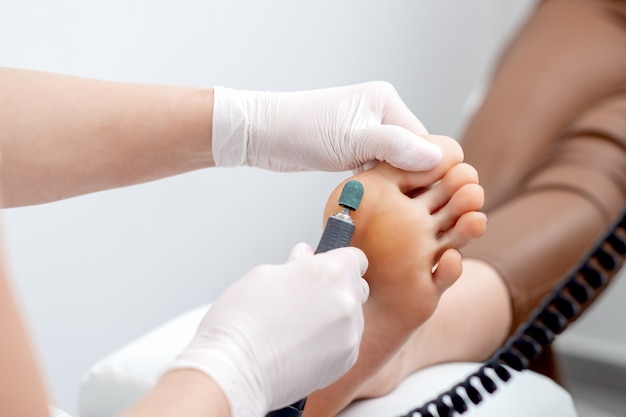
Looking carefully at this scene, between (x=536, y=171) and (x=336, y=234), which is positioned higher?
(x=336, y=234)

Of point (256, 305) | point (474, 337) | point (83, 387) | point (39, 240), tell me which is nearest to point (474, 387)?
point (474, 337)

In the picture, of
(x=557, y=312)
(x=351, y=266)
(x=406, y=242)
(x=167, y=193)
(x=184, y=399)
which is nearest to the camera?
(x=184, y=399)

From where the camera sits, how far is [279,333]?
28.2 inches

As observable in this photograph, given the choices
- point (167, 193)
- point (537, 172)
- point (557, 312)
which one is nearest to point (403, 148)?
point (557, 312)

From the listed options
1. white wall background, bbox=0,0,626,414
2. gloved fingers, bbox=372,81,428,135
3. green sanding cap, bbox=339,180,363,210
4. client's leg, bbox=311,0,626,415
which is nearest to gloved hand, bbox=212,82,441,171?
gloved fingers, bbox=372,81,428,135

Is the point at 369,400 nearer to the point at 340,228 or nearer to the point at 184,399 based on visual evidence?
the point at 340,228

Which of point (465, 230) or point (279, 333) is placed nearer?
point (279, 333)

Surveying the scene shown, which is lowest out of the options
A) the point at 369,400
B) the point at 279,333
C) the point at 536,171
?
the point at 369,400

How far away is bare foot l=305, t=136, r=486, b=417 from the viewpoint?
0.88 meters

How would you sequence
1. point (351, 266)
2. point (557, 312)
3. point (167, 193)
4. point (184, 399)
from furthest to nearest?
point (167, 193), point (557, 312), point (351, 266), point (184, 399)

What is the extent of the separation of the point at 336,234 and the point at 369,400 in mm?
297

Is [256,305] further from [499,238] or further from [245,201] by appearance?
[245,201]

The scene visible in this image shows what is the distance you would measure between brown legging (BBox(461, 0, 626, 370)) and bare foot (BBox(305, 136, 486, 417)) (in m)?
0.43

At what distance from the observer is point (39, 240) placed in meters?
1.54
